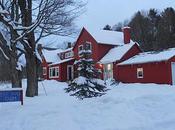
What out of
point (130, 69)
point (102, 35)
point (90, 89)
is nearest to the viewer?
point (90, 89)

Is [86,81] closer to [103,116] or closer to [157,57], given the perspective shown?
[103,116]

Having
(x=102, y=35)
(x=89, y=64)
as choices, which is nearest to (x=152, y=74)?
(x=102, y=35)

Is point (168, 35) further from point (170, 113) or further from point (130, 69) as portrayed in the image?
point (170, 113)

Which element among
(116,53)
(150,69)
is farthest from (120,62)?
(150,69)

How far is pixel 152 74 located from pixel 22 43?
52.9ft

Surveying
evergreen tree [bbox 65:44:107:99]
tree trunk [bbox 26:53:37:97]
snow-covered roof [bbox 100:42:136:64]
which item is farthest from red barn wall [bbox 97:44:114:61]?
evergreen tree [bbox 65:44:107:99]

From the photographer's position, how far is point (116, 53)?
42406 millimetres

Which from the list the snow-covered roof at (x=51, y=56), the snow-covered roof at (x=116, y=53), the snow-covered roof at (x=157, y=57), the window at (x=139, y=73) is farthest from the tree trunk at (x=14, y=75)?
the snow-covered roof at (x=51, y=56)

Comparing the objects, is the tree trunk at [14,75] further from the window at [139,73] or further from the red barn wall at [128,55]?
the red barn wall at [128,55]

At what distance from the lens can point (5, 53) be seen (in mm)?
21859

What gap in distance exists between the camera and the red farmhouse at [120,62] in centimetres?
3312

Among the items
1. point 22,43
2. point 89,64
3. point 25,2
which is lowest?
point 89,64

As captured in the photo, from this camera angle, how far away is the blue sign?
48.5 feet

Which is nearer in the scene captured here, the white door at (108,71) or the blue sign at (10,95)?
the blue sign at (10,95)
